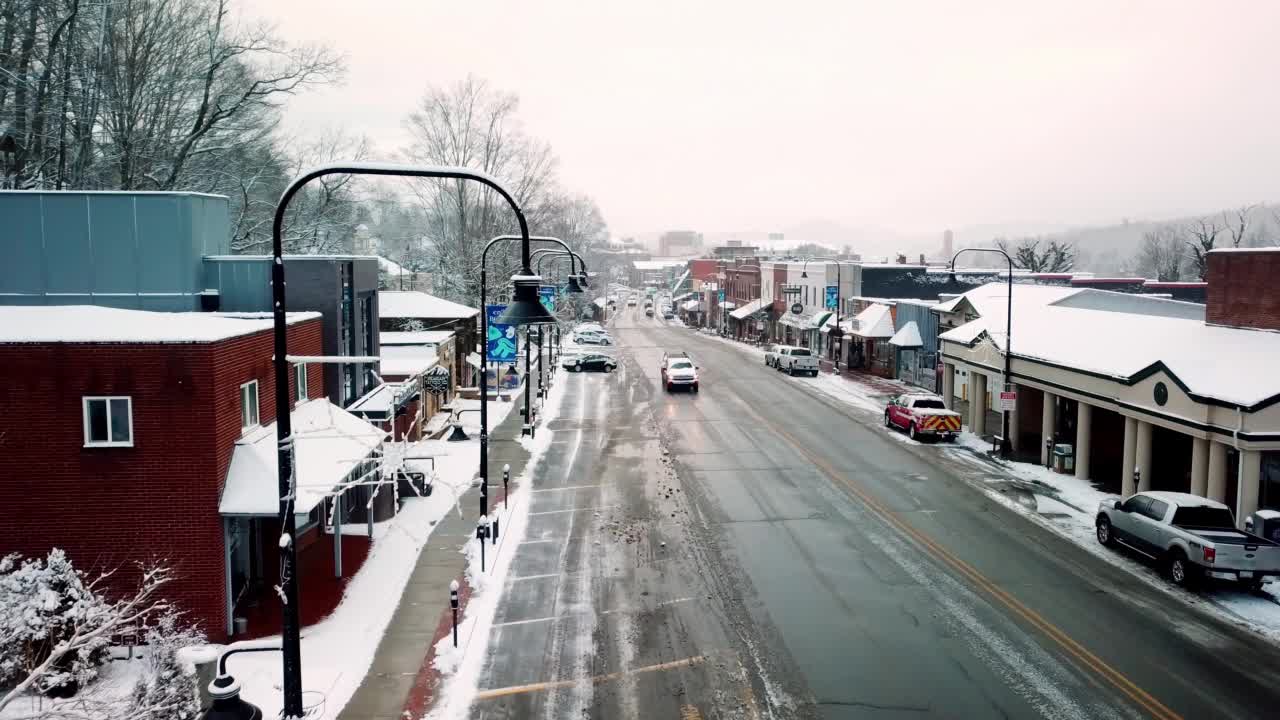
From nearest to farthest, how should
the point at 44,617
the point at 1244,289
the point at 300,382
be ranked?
the point at 44,617
the point at 300,382
the point at 1244,289

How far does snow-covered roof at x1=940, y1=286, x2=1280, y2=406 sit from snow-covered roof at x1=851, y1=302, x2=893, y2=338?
17436mm

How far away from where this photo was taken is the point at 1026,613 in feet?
57.0

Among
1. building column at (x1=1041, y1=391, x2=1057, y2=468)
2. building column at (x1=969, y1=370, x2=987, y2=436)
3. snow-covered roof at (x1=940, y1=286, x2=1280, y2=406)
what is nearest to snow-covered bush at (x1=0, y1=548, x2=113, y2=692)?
snow-covered roof at (x1=940, y1=286, x2=1280, y2=406)

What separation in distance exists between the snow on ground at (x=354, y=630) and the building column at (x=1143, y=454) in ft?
59.4

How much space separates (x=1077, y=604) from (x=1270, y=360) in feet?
35.9

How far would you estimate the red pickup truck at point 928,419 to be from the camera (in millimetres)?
36156

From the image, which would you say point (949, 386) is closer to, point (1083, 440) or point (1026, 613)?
point (1083, 440)

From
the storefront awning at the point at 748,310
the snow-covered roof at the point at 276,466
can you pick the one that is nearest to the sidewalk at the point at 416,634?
the snow-covered roof at the point at 276,466

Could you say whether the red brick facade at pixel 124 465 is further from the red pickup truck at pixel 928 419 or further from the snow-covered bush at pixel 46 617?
the red pickup truck at pixel 928 419

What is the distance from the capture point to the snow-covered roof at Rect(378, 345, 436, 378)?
3234 cm

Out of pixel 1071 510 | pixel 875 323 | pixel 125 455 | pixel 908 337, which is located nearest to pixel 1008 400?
pixel 1071 510

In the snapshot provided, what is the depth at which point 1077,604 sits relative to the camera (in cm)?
1792

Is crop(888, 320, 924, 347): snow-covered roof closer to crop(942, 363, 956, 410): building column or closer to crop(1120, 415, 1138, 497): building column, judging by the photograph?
crop(942, 363, 956, 410): building column

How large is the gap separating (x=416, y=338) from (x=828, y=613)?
26.6 m
